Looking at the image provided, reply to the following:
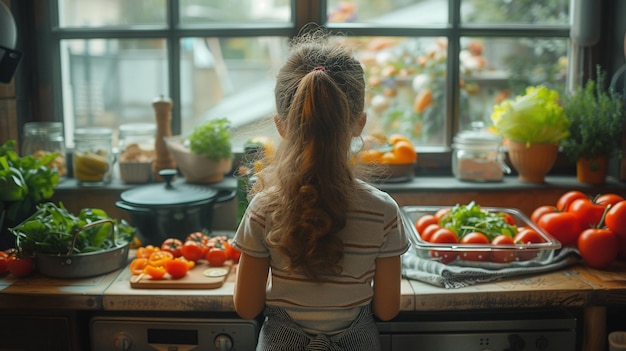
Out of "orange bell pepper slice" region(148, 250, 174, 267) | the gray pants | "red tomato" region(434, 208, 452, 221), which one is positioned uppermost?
"red tomato" region(434, 208, 452, 221)

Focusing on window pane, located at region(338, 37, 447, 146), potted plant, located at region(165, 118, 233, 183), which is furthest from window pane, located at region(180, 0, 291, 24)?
potted plant, located at region(165, 118, 233, 183)

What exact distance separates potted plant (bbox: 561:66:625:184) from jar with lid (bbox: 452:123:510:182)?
0.23 metres

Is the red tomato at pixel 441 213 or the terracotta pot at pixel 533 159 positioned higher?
the terracotta pot at pixel 533 159

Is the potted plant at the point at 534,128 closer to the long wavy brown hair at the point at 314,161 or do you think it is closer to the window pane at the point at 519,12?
the window pane at the point at 519,12

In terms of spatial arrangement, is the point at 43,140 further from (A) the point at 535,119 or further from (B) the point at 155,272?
(A) the point at 535,119

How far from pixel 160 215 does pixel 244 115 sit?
2.36 feet

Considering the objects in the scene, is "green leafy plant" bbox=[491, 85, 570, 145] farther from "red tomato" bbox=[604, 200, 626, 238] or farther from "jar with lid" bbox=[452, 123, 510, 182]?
"red tomato" bbox=[604, 200, 626, 238]

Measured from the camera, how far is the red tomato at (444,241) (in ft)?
5.85

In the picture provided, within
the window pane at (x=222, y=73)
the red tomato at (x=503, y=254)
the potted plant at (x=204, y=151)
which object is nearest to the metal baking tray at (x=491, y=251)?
the red tomato at (x=503, y=254)

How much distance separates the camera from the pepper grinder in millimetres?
2256

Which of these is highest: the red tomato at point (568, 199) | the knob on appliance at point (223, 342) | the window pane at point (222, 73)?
the window pane at point (222, 73)

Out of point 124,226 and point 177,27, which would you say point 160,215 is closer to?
point 124,226

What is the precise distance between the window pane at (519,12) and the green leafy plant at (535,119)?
337 millimetres

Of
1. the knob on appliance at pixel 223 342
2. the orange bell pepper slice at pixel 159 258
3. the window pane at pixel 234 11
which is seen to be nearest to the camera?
the knob on appliance at pixel 223 342
